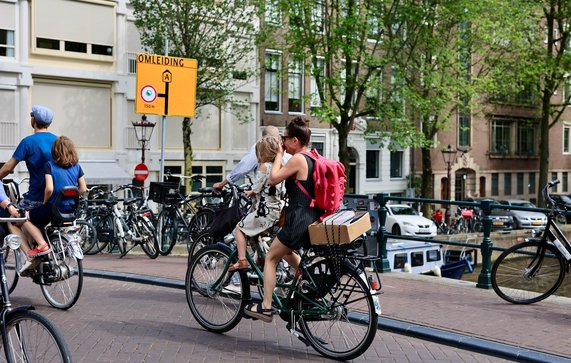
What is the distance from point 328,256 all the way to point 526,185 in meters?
47.0

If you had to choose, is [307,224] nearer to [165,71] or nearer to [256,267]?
[256,267]

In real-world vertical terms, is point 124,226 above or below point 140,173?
below

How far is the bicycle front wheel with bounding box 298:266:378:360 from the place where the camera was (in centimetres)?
586

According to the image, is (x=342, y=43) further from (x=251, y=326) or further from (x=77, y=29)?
(x=251, y=326)

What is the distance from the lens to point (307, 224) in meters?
6.23

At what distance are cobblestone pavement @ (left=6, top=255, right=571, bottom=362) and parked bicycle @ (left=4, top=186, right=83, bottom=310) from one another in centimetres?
28

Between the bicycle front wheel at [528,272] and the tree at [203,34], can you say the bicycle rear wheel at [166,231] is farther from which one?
the tree at [203,34]

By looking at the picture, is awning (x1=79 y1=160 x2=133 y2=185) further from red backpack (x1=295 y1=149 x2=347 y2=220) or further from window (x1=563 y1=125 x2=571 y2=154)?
window (x1=563 y1=125 x2=571 y2=154)

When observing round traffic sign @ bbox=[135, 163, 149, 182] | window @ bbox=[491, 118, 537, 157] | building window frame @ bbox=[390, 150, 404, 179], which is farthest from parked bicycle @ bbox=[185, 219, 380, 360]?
window @ bbox=[491, 118, 537, 157]

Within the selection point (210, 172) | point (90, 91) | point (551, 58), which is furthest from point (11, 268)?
point (551, 58)

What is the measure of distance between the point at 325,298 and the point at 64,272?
2861 mm

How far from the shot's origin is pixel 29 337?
157 inches

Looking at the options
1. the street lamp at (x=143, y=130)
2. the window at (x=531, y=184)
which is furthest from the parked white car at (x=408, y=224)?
the window at (x=531, y=184)

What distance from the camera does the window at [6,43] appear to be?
27.6 m
